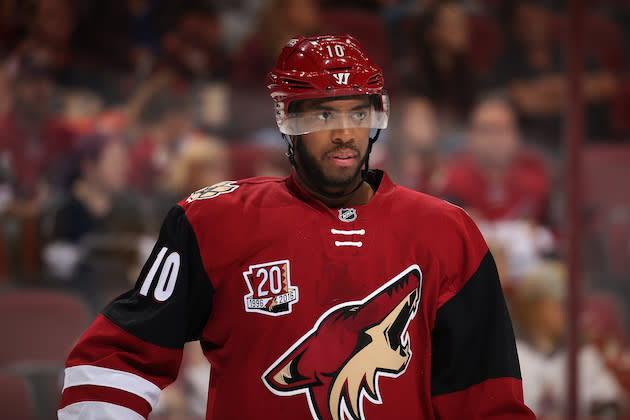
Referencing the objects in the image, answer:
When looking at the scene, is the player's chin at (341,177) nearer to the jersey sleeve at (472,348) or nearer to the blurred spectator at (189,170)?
the jersey sleeve at (472,348)

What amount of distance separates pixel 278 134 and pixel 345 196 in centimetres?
197

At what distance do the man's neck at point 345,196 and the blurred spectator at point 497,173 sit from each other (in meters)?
2.10

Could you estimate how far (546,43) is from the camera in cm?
358

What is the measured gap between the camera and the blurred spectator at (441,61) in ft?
11.7

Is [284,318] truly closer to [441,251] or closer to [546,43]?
[441,251]

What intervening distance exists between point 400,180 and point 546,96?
0.80 meters

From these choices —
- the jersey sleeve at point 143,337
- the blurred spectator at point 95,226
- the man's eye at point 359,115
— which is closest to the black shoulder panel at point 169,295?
the jersey sleeve at point 143,337

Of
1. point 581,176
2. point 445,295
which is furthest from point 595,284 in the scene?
point 445,295

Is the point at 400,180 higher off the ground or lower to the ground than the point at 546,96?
lower

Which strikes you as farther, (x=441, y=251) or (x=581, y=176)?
(x=581, y=176)

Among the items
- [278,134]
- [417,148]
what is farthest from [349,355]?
[417,148]

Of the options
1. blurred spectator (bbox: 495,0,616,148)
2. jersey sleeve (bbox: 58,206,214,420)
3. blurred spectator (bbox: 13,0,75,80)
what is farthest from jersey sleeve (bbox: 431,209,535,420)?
blurred spectator (bbox: 13,0,75,80)

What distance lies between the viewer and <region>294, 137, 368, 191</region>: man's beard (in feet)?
4.83

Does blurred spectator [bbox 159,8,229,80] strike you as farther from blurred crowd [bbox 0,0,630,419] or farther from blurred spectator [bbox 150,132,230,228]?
blurred spectator [bbox 150,132,230,228]
